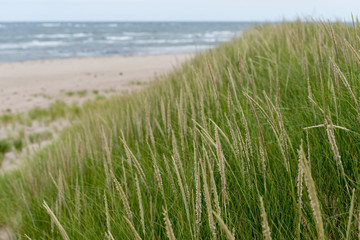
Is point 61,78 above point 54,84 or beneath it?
above

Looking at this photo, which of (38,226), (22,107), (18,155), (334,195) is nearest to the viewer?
(334,195)

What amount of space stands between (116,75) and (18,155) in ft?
34.8

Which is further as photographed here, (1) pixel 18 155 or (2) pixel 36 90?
(2) pixel 36 90

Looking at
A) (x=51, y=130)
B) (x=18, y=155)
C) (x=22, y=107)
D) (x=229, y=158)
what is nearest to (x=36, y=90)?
(x=22, y=107)

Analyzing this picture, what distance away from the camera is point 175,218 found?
1.38 meters

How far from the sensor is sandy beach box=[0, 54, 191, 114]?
10656 millimetres

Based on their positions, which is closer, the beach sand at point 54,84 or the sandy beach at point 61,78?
the beach sand at point 54,84

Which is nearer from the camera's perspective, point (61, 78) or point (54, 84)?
point (54, 84)

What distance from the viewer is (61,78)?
15.2 metres

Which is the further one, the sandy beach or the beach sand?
the sandy beach

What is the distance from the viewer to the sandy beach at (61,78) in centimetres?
1066

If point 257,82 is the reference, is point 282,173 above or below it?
below

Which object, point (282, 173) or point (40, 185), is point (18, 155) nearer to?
point (40, 185)

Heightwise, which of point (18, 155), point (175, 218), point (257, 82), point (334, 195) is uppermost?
point (257, 82)
